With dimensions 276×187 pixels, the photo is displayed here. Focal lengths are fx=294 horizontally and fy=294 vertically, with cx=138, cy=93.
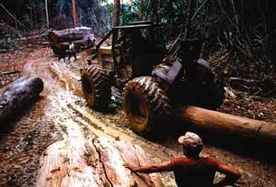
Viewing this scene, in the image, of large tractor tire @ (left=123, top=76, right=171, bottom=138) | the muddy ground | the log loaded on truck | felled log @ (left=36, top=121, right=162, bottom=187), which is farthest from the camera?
large tractor tire @ (left=123, top=76, right=171, bottom=138)

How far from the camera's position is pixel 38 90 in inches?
358

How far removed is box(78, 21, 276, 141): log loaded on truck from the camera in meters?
5.39

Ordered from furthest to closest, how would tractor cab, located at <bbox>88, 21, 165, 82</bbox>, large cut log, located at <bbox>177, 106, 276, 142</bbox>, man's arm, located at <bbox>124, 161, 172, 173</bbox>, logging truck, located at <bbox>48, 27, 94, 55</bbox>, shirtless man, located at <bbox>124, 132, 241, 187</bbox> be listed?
1. logging truck, located at <bbox>48, 27, 94, 55</bbox>
2. tractor cab, located at <bbox>88, 21, 165, 82</bbox>
3. large cut log, located at <bbox>177, 106, 276, 142</bbox>
4. man's arm, located at <bbox>124, 161, 172, 173</bbox>
5. shirtless man, located at <bbox>124, 132, 241, 187</bbox>

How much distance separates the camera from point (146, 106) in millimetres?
5707

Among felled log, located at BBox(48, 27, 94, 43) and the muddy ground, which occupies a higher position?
felled log, located at BBox(48, 27, 94, 43)

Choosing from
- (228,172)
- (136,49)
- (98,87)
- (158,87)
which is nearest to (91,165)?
(228,172)

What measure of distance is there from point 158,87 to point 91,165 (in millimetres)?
2955

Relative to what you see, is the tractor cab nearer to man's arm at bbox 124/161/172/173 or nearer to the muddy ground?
the muddy ground

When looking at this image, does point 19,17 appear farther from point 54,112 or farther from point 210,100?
point 210,100

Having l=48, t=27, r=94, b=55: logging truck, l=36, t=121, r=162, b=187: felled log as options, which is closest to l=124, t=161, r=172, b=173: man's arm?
l=36, t=121, r=162, b=187: felled log

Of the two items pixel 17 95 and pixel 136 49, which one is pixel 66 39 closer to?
pixel 17 95

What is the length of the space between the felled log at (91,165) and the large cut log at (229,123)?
2169mm

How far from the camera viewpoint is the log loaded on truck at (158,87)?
539 cm

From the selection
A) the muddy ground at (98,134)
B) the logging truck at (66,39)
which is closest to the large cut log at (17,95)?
the muddy ground at (98,134)
